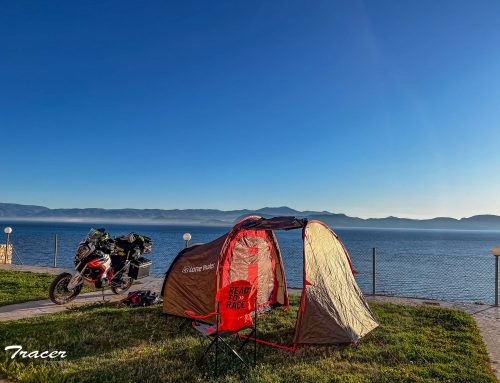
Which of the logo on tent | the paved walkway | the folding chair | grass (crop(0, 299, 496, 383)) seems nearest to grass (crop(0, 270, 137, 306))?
the paved walkway

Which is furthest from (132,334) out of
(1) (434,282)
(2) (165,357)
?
(1) (434,282)

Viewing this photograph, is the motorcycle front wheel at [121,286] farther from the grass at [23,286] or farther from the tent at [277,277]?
the tent at [277,277]

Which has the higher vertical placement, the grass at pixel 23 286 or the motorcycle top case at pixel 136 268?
the motorcycle top case at pixel 136 268

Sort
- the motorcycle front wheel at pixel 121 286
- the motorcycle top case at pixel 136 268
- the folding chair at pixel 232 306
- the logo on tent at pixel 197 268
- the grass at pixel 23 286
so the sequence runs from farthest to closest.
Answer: the motorcycle top case at pixel 136 268 < the motorcycle front wheel at pixel 121 286 < the grass at pixel 23 286 < the logo on tent at pixel 197 268 < the folding chair at pixel 232 306

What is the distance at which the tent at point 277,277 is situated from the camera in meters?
6.85

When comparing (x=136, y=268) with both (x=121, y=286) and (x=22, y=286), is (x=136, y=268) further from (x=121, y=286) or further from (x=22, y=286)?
(x=22, y=286)

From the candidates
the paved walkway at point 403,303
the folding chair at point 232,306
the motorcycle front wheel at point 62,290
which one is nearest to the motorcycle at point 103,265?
the motorcycle front wheel at point 62,290

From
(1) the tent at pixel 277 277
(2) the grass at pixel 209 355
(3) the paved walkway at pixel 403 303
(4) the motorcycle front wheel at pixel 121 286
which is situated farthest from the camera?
(4) the motorcycle front wheel at pixel 121 286

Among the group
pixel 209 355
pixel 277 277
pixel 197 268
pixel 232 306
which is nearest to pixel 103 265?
pixel 197 268

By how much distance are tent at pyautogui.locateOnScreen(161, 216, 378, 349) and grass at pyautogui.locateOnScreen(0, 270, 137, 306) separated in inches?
169

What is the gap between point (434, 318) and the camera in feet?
29.3

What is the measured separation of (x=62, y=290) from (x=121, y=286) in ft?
5.84

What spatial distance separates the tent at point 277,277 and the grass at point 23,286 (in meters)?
4.28

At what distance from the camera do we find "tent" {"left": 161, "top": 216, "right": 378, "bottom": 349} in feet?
22.5
